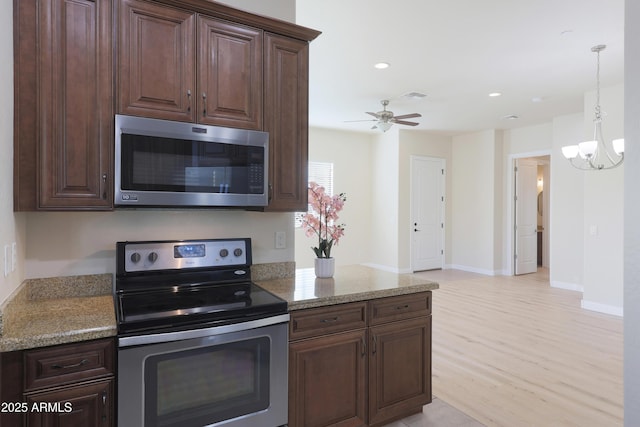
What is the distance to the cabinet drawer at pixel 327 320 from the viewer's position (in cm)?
189

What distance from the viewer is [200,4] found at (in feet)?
6.49

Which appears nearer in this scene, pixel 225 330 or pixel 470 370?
pixel 225 330

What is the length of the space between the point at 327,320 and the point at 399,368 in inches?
24.0

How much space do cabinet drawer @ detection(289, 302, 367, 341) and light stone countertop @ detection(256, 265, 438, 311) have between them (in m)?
0.04

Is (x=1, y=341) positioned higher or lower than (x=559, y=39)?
lower

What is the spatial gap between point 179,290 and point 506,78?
4241 mm

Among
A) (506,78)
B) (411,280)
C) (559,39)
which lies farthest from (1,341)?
(506,78)

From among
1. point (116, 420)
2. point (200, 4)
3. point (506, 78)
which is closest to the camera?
point (116, 420)

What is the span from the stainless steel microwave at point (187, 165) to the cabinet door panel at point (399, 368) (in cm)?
107

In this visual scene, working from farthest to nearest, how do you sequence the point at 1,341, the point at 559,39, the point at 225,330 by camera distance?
1. the point at 559,39
2. the point at 225,330
3. the point at 1,341

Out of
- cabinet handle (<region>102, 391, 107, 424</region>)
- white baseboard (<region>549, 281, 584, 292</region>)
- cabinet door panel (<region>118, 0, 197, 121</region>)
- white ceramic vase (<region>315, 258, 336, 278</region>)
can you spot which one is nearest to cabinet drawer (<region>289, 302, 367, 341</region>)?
white ceramic vase (<region>315, 258, 336, 278</region>)

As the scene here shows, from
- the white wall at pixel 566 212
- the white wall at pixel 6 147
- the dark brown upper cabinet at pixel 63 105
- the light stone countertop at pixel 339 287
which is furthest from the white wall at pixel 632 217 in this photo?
the white wall at pixel 566 212

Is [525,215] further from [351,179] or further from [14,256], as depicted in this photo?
[14,256]

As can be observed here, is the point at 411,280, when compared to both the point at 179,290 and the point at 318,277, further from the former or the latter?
the point at 179,290
